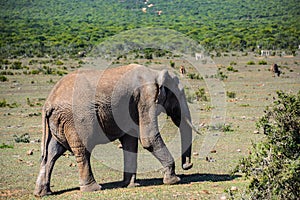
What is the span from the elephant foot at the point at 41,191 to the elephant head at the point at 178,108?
2.59 m

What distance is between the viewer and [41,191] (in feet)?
35.1

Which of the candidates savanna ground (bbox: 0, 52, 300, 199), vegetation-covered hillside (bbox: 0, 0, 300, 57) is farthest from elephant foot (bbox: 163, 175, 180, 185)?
vegetation-covered hillside (bbox: 0, 0, 300, 57)

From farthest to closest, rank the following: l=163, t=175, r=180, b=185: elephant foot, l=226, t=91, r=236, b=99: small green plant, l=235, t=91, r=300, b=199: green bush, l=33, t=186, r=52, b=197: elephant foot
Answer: l=226, t=91, r=236, b=99: small green plant → l=163, t=175, r=180, b=185: elephant foot → l=33, t=186, r=52, b=197: elephant foot → l=235, t=91, r=300, b=199: green bush

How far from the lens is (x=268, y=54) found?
5347cm

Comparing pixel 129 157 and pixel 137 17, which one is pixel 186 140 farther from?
pixel 137 17

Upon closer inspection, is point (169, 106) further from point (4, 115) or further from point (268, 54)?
point (268, 54)

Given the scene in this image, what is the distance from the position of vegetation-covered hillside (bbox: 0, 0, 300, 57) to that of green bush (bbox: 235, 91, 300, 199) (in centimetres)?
7511

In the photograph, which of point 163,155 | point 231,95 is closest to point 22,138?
point 163,155

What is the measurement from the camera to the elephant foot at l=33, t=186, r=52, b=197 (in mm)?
10695

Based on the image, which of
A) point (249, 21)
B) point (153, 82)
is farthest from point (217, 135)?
point (249, 21)

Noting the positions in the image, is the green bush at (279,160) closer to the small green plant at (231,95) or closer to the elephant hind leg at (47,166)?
the elephant hind leg at (47,166)

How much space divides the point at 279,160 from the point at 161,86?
3819 millimetres

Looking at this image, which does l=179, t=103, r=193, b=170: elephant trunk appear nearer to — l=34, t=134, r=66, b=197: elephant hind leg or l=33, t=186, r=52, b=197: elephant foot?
l=34, t=134, r=66, b=197: elephant hind leg

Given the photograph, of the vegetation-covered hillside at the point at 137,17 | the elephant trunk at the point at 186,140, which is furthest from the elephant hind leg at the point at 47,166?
the vegetation-covered hillside at the point at 137,17
